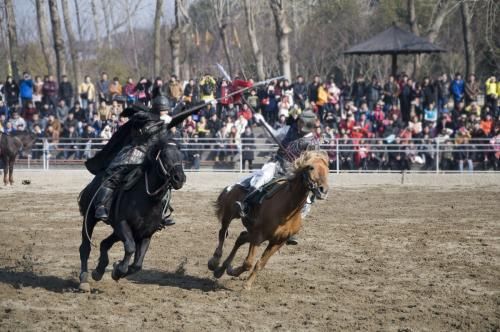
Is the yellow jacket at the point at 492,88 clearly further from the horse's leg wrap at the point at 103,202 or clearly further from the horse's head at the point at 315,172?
the horse's leg wrap at the point at 103,202

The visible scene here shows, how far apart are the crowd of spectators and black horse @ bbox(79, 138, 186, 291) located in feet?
42.6

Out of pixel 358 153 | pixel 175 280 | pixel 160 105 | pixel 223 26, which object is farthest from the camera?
pixel 223 26

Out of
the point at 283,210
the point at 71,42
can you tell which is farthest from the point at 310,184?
the point at 71,42

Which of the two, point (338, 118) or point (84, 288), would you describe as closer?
point (84, 288)

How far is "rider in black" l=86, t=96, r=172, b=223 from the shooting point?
9578 mm

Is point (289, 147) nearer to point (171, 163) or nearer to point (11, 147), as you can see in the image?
point (171, 163)

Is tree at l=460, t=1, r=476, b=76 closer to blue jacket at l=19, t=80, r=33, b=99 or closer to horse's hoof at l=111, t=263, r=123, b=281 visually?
blue jacket at l=19, t=80, r=33, b=99

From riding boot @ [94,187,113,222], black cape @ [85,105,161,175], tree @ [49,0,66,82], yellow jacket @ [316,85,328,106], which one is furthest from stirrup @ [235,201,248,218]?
tree @ [49,0,66,82]

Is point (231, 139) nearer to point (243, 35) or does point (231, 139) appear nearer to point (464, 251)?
point (464, 251)

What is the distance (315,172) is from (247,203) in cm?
125

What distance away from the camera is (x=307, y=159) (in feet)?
31.5

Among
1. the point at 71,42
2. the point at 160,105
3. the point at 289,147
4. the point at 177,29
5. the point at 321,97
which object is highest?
the point at 177,29

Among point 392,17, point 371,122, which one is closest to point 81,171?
point 371,122

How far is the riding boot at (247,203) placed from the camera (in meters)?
10.1
